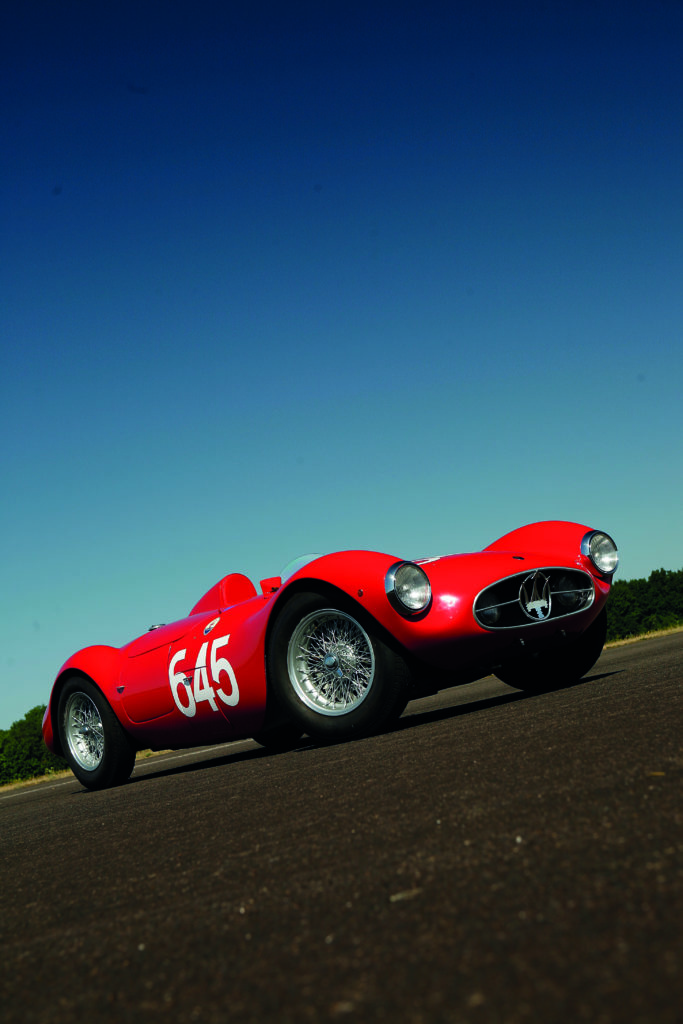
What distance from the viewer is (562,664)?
6902 mm

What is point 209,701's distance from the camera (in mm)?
6133

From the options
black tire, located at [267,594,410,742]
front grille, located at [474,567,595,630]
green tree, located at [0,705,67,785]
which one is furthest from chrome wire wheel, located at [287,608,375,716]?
green tree, located at [0,705,67,785]

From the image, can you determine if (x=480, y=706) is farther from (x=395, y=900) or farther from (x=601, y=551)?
(x=395, y=900)

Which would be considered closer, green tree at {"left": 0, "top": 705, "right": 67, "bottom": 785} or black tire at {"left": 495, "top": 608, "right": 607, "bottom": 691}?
black tire at {"left": 495, "top": 608, "right": 607, "bottom": 691}

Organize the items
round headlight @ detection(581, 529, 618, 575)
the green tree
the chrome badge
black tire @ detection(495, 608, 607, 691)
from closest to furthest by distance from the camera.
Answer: the chrome badge, round headlight @ detection(581, 529, 618, 575), black tire @ detection(495, 608, 607, 691), the green tree

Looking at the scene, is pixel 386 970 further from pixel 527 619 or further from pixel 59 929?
pixel 527 619

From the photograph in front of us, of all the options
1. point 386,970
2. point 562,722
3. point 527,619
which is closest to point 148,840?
point 562,722

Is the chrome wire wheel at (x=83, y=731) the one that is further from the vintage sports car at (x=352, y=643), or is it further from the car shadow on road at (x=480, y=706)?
the car shadow on road at (x=480, y=706)

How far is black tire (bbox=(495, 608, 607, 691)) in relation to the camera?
262 inches

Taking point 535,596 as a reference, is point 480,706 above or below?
below

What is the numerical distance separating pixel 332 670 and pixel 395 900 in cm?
368

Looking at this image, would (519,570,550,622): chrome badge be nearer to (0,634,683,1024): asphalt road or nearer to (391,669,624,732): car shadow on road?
(391,669,624,732): car shadow on road

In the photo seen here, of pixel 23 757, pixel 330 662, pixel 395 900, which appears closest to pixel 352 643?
pixel 330 662

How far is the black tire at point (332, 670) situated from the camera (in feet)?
17.0
